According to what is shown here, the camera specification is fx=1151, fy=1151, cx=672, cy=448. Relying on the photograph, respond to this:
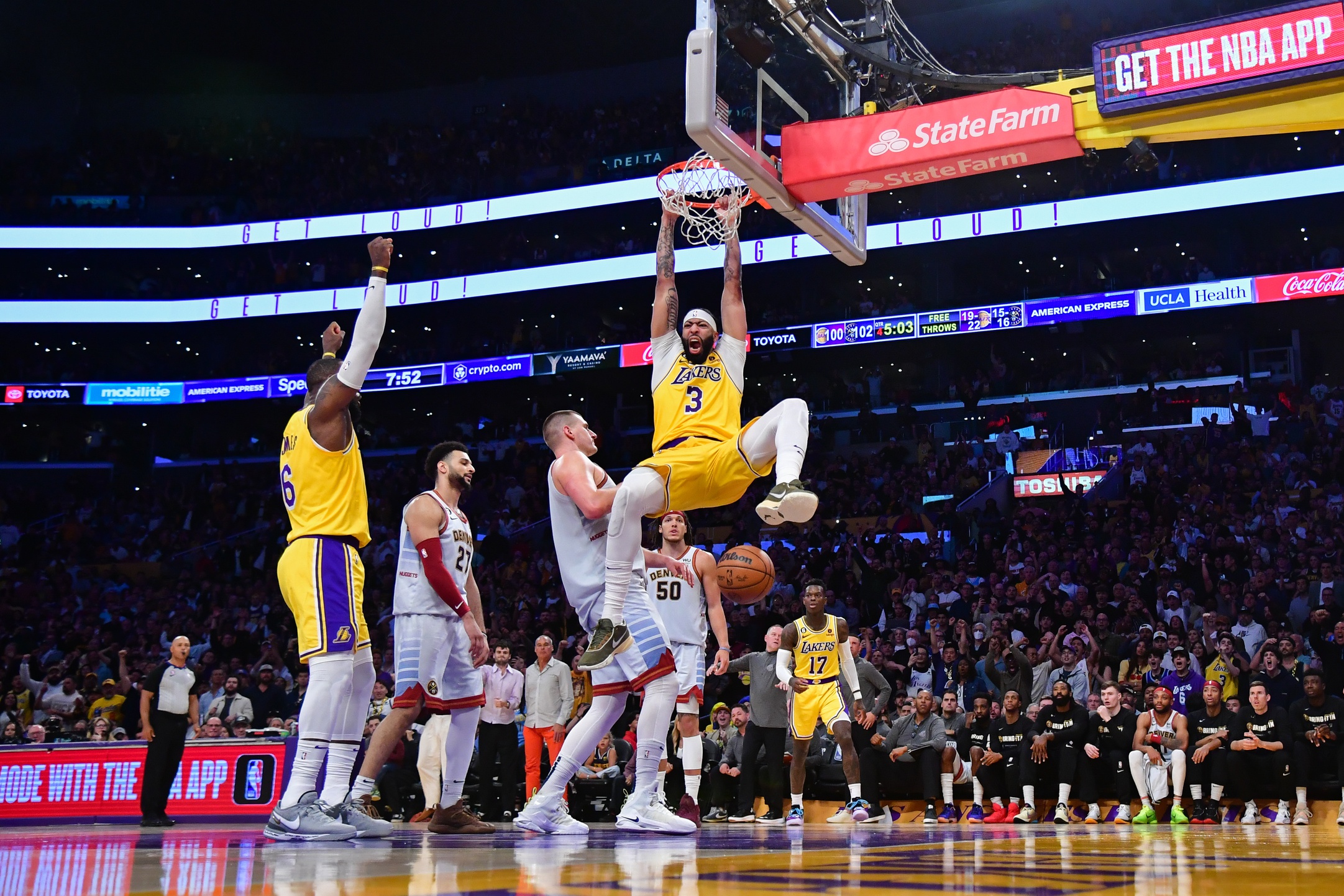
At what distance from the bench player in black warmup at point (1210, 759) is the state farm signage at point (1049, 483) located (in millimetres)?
13664

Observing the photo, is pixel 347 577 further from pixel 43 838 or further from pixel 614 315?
pixel 614 315

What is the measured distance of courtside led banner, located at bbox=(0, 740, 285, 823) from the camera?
1047cm

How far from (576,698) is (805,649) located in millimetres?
3693

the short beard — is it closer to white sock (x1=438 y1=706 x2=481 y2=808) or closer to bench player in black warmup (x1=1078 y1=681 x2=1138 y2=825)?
white sock (x1=438 y1=706 x2=481 y2=808)

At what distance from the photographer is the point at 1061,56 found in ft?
93.9

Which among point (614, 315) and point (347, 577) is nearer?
point (347, 577)

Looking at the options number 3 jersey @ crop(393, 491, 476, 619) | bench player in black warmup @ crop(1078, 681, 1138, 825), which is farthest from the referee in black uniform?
bench player in black warmup @ crop(1078, 681, 1138, 825)

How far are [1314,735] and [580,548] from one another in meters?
7.74

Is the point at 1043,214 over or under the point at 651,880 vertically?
over

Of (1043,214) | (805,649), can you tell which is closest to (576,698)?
(805,649)

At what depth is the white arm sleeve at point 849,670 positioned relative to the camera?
10.7 metres

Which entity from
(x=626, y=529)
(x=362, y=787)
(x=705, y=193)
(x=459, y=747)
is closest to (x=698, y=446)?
(x=626, y=529)

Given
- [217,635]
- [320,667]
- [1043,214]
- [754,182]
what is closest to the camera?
[320,667]

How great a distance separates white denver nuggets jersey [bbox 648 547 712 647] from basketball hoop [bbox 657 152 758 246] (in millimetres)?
2528
